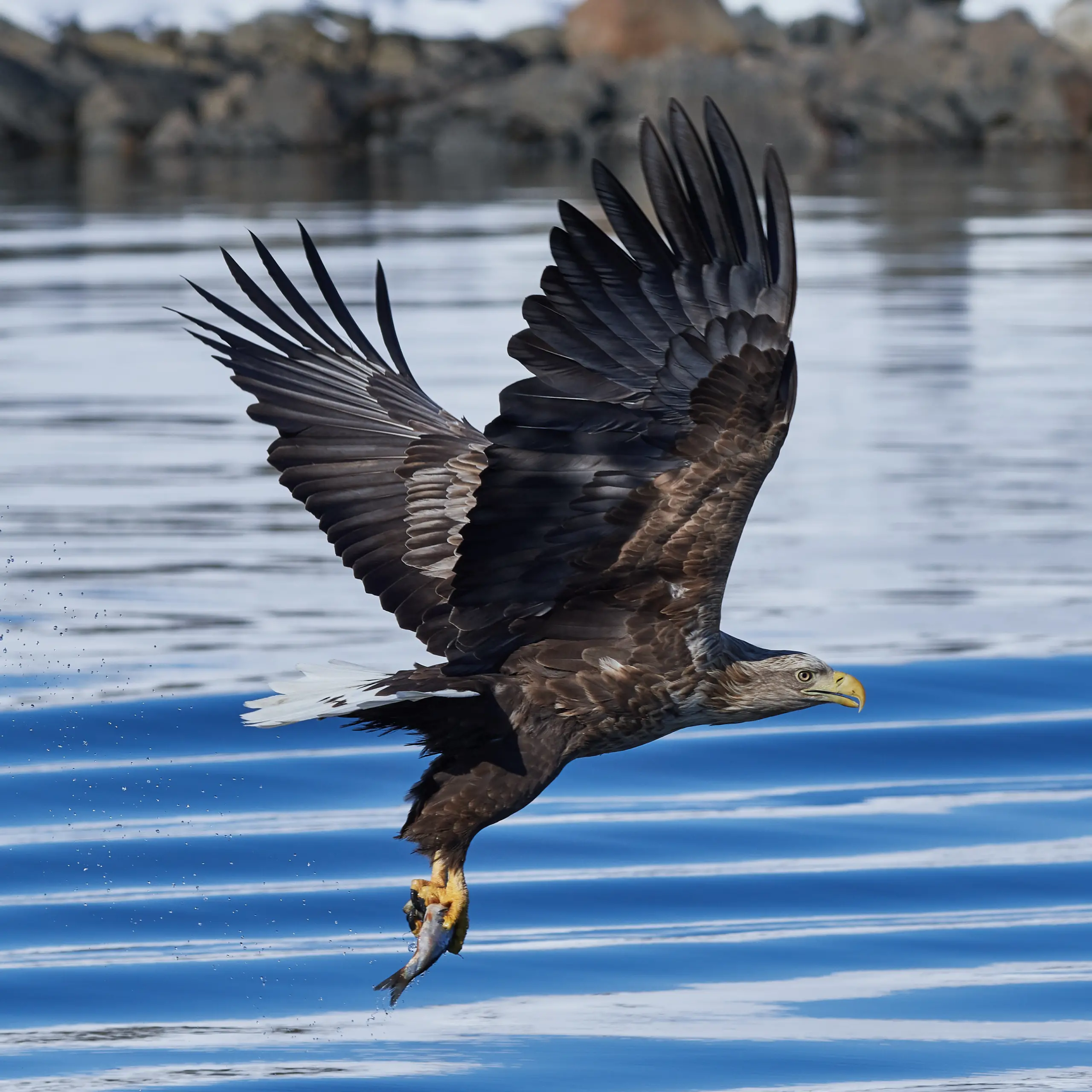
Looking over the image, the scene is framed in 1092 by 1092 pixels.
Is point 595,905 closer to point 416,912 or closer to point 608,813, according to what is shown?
point 608,813

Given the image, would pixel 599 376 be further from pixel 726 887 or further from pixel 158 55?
pixel 158 55

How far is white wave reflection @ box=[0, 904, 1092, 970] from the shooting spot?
5402 mm

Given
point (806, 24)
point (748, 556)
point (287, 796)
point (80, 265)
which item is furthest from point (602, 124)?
point (287, 796)

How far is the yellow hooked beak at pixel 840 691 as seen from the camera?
16.7 feet

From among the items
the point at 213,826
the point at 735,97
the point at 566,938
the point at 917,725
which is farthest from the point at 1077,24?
the point at 566,938

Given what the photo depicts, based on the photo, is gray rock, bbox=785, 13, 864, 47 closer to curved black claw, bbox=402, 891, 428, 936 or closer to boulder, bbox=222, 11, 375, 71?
boulder, bbox=222, 11, 375, 71

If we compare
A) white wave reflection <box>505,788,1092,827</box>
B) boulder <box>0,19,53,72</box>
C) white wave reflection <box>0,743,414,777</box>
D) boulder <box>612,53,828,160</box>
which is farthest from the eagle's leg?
boulder <box>0,19,53,72</box>

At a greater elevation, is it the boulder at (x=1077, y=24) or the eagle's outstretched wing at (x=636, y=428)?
the boulder at (x=1077, y=24)

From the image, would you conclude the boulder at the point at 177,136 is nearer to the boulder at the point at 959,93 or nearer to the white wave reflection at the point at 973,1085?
the boulder at the point at 959,93

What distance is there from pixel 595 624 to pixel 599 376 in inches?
23.5

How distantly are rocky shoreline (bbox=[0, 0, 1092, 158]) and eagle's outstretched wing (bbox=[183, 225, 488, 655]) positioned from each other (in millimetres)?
28576

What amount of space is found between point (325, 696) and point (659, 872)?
61.9 inches

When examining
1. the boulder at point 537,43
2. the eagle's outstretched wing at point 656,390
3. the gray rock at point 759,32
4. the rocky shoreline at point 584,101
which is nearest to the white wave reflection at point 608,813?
the eagle's outstretched wing at point 656,390

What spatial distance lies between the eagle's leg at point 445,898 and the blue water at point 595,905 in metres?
0.28
